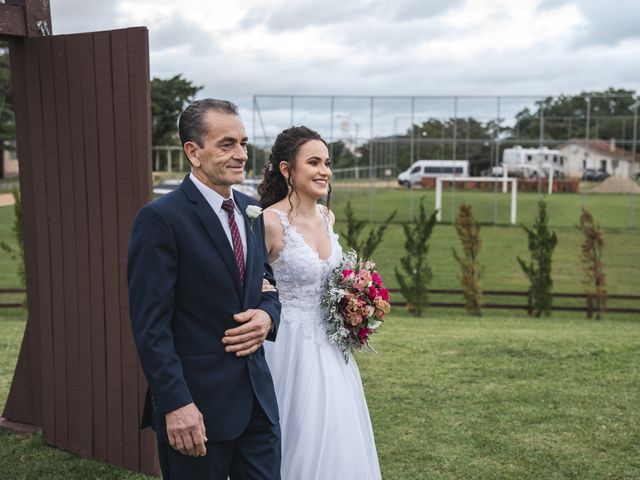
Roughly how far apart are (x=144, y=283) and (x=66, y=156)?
2.08m

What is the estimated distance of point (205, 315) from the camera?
2865 mm

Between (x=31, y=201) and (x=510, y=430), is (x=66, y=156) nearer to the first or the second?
(x=31, y=201)

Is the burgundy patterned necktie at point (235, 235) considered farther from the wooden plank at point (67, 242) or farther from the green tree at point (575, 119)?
the green tree at point (575, 119)

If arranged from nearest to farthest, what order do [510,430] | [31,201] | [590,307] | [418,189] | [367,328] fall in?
1. [367,328]
2. [31,201]
3. [510,430]
4. [590,307]
5. [418,189]

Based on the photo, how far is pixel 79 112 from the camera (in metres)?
4.40

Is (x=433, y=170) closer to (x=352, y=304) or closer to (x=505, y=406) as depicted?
(x=505, y=406)

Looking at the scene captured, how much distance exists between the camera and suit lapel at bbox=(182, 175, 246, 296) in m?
2.86

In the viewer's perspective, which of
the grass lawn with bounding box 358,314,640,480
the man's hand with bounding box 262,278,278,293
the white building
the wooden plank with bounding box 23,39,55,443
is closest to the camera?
the man's hand with bounding box 262,278,278,293

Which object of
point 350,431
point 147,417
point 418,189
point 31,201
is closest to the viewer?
point 147,417

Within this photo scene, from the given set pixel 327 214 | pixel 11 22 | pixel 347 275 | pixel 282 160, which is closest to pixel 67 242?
pixel 11 22

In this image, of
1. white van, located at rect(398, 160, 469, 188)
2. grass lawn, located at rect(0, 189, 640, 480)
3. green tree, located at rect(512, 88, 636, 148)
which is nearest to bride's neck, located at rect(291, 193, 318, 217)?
grass lawn, located at rect(0, 189, 640, 480)

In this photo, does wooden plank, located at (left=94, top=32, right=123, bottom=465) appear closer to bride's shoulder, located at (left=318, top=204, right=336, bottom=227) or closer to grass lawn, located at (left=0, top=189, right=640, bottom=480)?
grass lawn, located at (left=0, top=189, right=640, bottom=480)

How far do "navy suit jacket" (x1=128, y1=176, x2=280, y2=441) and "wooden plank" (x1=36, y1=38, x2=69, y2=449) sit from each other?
1.94 metres

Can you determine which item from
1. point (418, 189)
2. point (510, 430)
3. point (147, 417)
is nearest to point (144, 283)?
point (147, 417)
